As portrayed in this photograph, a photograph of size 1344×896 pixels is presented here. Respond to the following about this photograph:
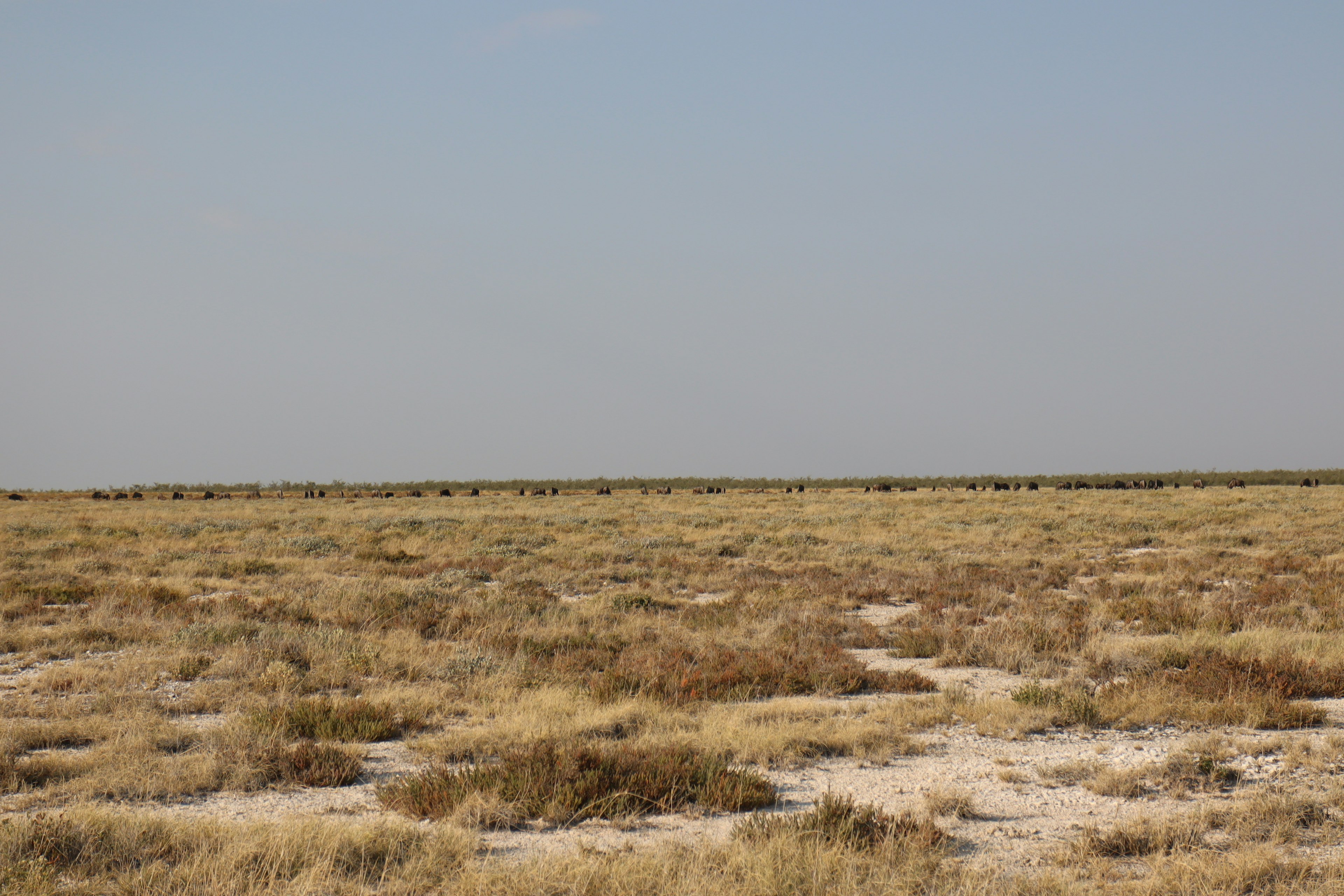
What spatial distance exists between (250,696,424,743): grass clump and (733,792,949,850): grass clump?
385 centimetres

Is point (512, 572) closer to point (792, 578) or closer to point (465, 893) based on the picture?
point (792, 578)

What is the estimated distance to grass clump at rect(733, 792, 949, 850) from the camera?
5.09 m

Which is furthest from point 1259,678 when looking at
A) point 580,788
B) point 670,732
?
point 580,788

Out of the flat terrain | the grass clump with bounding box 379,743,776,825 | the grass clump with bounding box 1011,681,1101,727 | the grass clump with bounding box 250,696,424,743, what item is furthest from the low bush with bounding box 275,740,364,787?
the grass clump with bounding box 1011,681,1101,727

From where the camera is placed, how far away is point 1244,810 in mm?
5609

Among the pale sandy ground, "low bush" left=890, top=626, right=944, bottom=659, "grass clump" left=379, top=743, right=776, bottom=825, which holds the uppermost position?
"grass clump" left=379, top=743, right=776, bottom=825

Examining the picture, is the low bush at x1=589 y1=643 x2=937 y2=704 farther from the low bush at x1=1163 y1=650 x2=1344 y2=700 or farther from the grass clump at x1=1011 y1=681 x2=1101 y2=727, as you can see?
the low bush at x1=1163 y1=650 x2=1344 y2=700

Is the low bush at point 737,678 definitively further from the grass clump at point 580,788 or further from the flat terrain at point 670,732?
the grass clump at point 580,788

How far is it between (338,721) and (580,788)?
3.07 metres

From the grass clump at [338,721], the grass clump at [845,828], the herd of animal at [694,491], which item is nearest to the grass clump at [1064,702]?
the grass clump at [845,828]

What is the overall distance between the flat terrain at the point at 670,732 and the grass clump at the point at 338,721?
4 centimetres

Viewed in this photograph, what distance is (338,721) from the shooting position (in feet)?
26.1

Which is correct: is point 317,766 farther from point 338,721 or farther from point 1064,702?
point 1064,702

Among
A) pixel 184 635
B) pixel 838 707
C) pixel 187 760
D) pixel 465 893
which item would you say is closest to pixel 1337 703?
pixel 838 707
